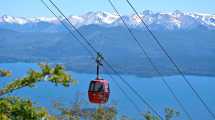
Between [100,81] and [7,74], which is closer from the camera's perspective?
[7,74]

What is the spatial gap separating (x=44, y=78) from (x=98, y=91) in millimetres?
6577

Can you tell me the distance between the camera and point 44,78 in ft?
23.2

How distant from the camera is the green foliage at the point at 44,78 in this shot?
7.06 metres

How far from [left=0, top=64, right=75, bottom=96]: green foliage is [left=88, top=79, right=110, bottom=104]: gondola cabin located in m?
6.34

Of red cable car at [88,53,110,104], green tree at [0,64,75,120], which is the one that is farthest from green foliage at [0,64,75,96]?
red cable car at [88,53,110,104]

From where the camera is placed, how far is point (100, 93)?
44.6ft

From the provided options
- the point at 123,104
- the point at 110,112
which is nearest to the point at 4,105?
the point at 110,112

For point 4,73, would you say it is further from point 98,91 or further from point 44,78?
point 98,91

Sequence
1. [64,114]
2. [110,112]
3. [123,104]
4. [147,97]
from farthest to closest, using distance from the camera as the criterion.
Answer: [147,97]
[123,104]
[110,112]
[64,114]

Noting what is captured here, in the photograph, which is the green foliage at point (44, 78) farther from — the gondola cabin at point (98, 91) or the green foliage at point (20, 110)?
the gondola cabin at point (98, 91)

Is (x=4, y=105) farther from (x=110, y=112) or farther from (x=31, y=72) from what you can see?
(x=110, y=112)

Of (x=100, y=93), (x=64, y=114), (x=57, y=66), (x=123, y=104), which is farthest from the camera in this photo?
(x=123, y=104)

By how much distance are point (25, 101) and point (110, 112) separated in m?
31.9

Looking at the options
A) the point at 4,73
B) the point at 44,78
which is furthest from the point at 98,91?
the point at 44,78
